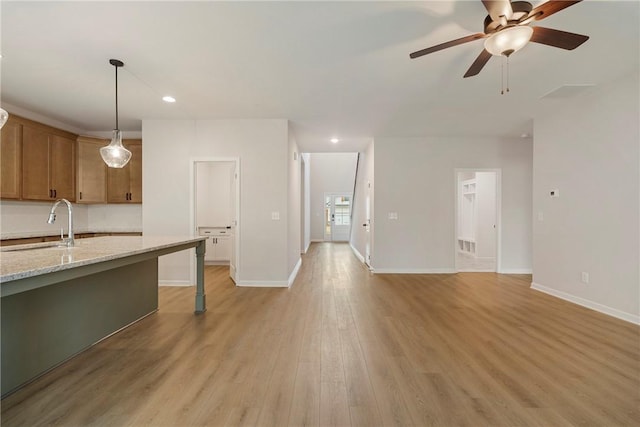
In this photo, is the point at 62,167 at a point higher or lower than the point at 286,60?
lower

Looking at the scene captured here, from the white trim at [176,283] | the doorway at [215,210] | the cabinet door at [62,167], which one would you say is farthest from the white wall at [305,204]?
the cabinet door at [62,167]

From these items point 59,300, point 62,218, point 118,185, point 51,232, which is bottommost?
point 59,300

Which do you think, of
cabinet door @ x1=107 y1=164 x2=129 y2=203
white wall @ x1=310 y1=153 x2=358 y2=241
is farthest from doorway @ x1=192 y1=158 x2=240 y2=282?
white wall @ x1=310 y1=153 x2=358 y2=241

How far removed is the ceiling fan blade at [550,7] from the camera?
5.46 ft

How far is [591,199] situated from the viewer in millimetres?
3592

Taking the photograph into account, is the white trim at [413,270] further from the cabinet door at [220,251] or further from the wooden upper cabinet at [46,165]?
the wooden upper cabinet at [46,165]

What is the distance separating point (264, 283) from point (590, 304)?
4420 millimetres

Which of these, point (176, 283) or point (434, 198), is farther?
point (434, 198)

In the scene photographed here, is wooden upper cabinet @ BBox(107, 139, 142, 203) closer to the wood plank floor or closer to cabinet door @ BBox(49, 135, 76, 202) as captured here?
cabinet door @ BBox(49, 135, 76, 202)

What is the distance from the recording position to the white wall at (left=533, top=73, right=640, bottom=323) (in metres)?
3.18

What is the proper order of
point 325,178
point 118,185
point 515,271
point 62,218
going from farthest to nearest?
1. point 325,178
2. point 515,271
3. point 118,185
4. point 62,218

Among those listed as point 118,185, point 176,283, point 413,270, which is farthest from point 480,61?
point 118,185

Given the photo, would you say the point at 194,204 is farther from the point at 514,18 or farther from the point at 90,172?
the point at 514,18

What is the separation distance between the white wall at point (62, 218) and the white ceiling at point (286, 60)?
1485 millimetres
